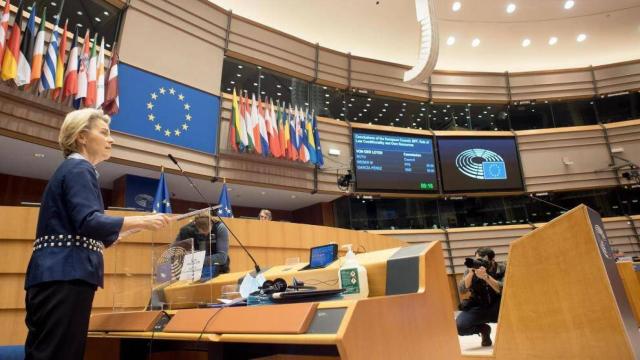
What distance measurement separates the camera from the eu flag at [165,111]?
6.05 metres

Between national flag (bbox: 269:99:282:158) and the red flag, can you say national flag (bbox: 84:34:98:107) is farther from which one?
national flag (bbox: 269:99:282:158)

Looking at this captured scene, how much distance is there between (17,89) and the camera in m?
4.97

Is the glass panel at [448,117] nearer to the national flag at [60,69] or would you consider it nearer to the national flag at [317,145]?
the national flag at [317,145]

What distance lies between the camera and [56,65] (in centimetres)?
523

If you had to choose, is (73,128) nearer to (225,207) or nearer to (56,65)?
(56,65)

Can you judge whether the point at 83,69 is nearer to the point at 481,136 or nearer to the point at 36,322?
the point at 36,322

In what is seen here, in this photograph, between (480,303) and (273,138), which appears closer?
(480,303)

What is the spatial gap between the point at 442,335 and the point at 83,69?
595 centimetres

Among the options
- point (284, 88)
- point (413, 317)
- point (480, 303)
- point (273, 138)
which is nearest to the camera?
point (413, 317)

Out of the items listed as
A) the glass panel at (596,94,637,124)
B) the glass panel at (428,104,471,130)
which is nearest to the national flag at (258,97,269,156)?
the glass panel at (428,104,471,130)

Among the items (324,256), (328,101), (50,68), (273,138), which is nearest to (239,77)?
(273,138)

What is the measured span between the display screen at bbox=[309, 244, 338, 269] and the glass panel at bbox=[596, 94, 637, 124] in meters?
11.8

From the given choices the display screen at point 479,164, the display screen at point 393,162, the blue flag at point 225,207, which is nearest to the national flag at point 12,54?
the blue flag at point 225,207

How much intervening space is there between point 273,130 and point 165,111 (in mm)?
2014
